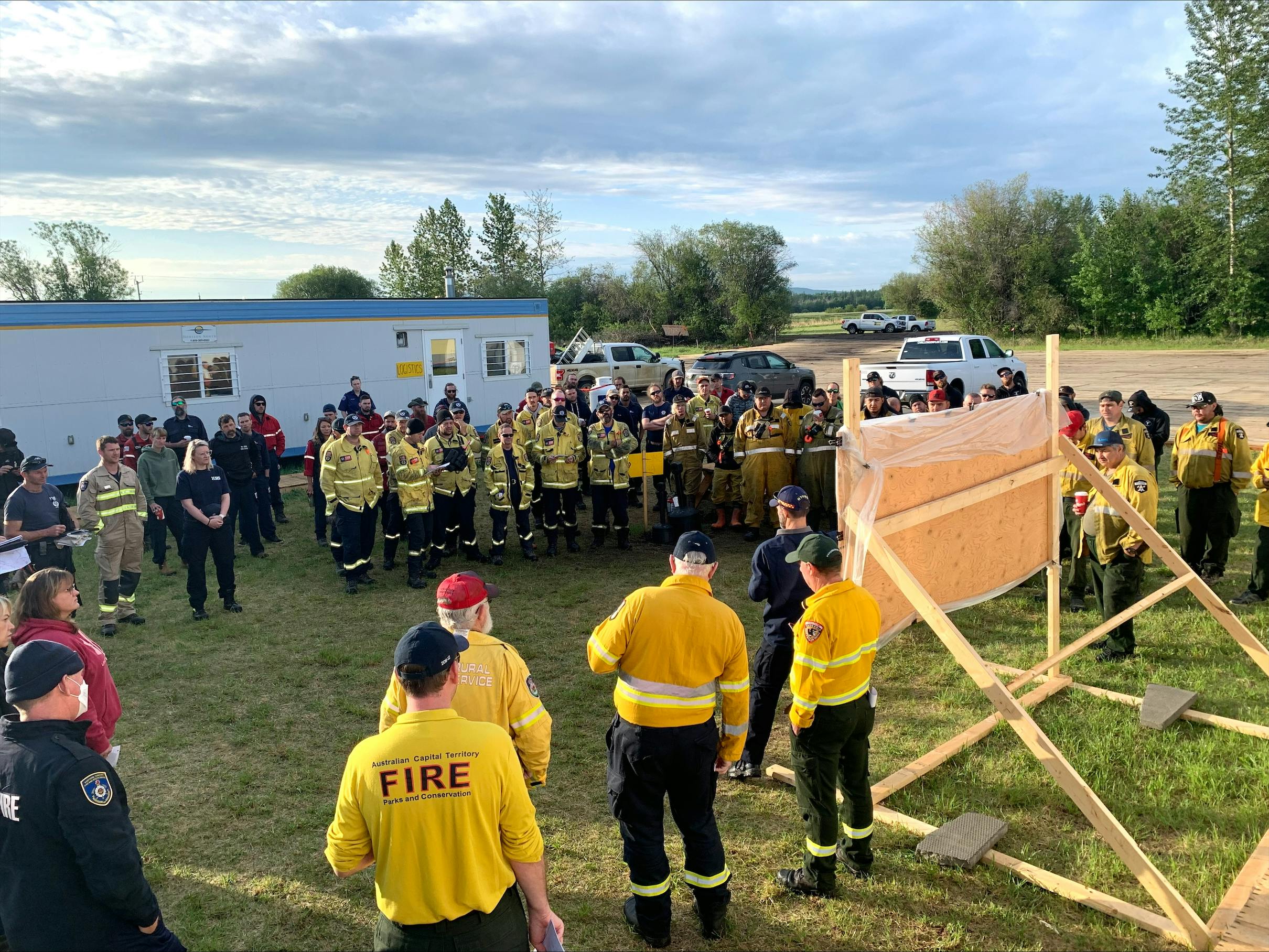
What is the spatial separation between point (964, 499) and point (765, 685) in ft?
6.10

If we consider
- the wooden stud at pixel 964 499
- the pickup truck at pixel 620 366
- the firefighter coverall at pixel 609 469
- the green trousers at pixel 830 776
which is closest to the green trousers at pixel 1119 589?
the wooden stud at pixel 964 499

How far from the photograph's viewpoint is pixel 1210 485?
9.21 metres

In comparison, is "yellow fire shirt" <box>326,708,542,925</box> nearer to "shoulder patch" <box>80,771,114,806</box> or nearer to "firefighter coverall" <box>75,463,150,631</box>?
"shoulder patch" <box>80,771,114,806</box>

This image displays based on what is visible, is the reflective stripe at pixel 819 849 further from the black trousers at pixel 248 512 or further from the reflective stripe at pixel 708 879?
the black trousers at pixel 248 512

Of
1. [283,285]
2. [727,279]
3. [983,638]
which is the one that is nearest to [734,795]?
[983,638]

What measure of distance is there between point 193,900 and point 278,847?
22.5 inches

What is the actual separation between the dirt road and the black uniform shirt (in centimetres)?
1835

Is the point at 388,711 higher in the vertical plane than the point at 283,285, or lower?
lower

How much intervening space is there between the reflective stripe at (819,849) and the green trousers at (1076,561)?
572cm

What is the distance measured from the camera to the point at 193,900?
4805 millimetres

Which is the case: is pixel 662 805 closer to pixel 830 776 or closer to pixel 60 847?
pixel 830 776

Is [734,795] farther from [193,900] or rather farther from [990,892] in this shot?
[193,900]

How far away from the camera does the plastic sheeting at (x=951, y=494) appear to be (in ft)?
16.5

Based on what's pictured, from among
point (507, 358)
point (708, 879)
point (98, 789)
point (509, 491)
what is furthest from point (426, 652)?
point (507, 358)
